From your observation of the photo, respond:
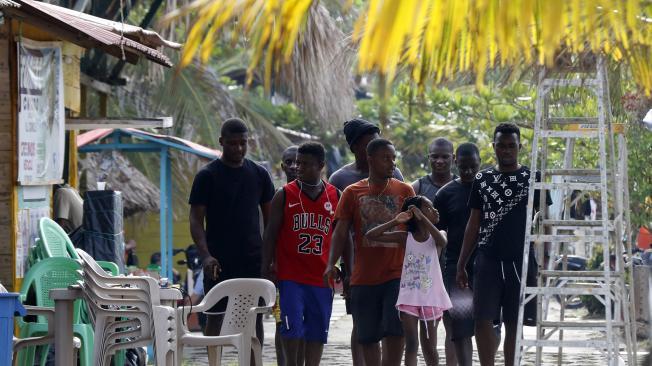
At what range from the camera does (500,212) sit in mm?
9820

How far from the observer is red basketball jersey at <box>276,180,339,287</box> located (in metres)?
9.41

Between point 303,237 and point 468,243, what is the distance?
127 centimetres

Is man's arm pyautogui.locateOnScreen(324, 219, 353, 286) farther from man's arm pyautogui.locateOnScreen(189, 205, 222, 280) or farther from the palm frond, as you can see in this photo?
the palm frond

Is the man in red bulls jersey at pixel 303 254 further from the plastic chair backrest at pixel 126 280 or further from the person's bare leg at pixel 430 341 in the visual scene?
the plastic chair backrest at pixel 126 280

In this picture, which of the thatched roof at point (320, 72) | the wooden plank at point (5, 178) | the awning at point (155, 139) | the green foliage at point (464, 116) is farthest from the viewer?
the green foliage at point (464, 116)

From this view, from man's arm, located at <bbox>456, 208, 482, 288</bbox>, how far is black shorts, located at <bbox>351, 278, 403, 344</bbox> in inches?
37.1

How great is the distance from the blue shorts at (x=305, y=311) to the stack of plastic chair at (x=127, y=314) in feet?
3.63

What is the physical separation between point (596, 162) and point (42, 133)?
761 cm

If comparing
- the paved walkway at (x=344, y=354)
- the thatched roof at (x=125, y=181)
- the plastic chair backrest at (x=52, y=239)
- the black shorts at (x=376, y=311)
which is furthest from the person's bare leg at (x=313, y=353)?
the thatched roof at (x=125, y=181)

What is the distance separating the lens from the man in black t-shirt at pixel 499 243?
9.77m

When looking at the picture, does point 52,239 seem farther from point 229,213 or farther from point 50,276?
point 229,213

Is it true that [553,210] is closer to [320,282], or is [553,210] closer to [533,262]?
[533,262]

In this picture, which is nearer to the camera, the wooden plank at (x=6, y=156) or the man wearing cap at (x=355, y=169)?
the man wearing cap at (x=355, y=169)

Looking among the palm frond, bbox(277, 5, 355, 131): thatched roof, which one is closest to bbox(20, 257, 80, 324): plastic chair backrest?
the palm frond
